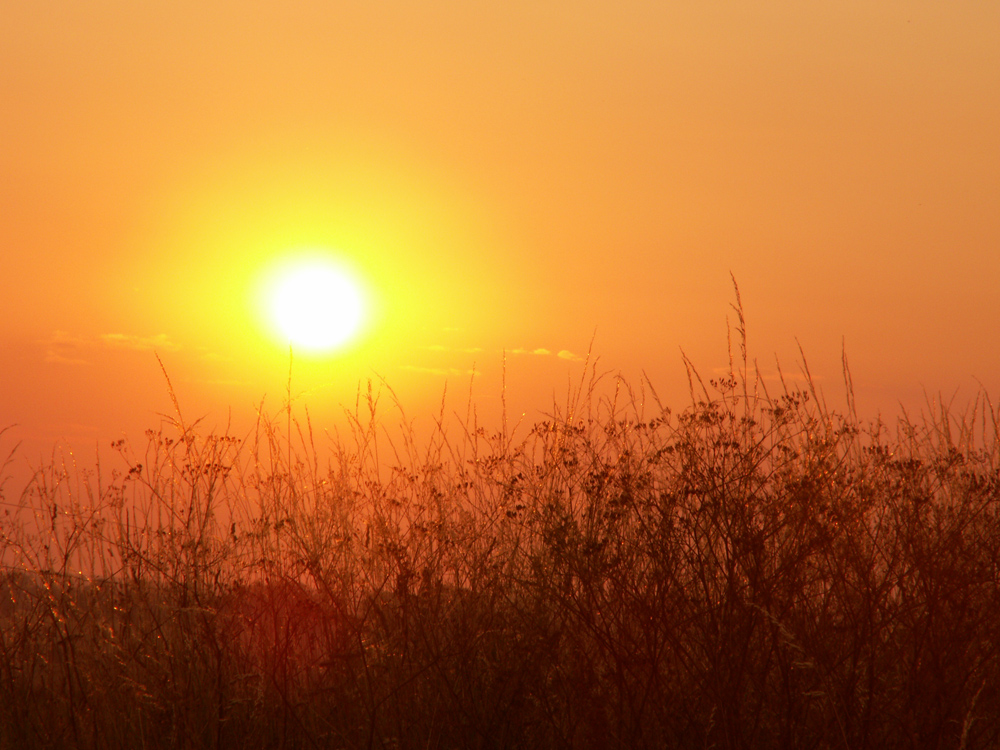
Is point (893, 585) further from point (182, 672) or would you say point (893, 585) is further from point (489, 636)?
point (182, 672)

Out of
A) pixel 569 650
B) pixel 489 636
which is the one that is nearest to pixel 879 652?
pixel 569 650

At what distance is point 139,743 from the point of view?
354 cm

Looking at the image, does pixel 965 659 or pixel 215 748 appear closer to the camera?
pixel 965 659

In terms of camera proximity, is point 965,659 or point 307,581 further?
point 307,581

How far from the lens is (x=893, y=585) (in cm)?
302

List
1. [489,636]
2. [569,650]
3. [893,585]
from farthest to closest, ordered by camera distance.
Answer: [489,636] → [569,650] → [893,585]

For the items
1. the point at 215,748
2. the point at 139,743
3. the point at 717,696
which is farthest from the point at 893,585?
the point at 139,743

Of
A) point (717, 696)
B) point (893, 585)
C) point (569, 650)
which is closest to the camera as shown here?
point (717, 696)

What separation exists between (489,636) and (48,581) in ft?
6.63

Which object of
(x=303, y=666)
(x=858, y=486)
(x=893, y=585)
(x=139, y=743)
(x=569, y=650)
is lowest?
(x=139, y=743)

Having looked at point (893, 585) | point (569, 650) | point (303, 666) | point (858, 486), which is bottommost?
point (303, 666)

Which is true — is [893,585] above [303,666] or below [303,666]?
above

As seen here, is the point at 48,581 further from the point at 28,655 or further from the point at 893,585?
the point at 893,585

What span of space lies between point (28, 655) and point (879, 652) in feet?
11.4
